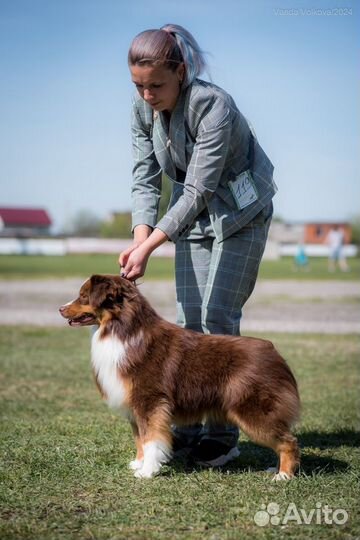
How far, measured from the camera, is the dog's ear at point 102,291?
4625 millimetres

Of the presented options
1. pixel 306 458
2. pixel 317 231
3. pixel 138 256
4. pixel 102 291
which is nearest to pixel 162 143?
pixel 138 256

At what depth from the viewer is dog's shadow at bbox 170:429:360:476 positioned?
4.93 meters

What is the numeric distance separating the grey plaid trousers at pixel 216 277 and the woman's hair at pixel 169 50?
114cm

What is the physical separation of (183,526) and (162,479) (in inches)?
34.8

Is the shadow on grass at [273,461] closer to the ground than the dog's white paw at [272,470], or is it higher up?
closer to the ground

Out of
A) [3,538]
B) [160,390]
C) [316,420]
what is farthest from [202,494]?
[316,420]

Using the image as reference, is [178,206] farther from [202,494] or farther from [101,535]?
[101,535]

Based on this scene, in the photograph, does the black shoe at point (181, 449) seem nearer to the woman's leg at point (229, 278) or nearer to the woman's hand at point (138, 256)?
the woman's leg at point (229, 278)

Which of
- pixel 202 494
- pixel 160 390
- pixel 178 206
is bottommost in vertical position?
pixel 202 494

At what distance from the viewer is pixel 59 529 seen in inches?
143

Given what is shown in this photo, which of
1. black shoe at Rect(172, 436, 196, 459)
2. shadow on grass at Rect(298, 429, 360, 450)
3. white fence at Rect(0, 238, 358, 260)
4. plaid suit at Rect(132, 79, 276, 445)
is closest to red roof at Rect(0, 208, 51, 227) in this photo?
white fence at Rect(0, 238, 358, 260)

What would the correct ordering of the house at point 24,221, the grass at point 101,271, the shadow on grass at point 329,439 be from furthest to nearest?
1. the house at point 24,221
2. the grass at point 101,271
3. the shadow on grass at point 329,439

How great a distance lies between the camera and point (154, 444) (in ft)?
15.1

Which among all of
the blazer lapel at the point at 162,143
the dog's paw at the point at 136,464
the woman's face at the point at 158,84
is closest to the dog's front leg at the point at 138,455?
the dog's paw at the point at 136,464
